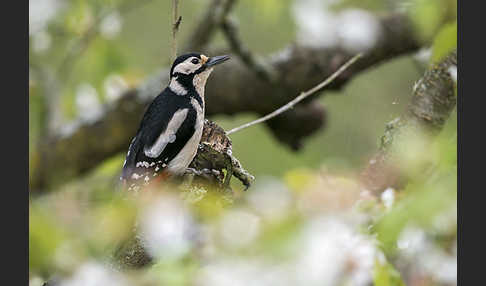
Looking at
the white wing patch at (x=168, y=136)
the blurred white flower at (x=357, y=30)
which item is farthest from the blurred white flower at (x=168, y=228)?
the blurred white flower at (x=357, y=30)

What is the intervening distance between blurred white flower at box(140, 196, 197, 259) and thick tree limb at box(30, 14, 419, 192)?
2517 millimetres

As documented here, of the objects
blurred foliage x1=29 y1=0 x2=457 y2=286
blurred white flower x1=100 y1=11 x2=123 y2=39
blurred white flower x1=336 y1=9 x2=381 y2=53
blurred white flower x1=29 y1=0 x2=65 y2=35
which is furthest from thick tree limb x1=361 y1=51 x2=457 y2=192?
blurred white flower x1=29 y1=0 x2=65 y2=35

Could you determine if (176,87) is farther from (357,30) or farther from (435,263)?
(357,30)

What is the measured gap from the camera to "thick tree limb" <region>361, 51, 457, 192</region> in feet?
7.33

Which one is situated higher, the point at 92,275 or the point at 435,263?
the point at 92,275

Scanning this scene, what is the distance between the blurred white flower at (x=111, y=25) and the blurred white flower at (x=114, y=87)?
0.83 feet

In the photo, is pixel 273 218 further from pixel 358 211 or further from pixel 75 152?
pixel 75 152

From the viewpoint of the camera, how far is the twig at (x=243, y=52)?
12.8ft

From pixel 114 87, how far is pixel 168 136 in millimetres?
2291

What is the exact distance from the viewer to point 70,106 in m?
4.55

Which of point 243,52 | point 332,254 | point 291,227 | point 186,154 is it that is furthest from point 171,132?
point 243,52

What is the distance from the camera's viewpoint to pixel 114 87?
453cm

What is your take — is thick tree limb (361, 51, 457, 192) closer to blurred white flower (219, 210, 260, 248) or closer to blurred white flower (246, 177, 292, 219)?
blurred white flower (246, 177, 292, 219)

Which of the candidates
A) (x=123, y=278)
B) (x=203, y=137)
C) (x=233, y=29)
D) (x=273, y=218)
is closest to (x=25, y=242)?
(x=123, y=278)
